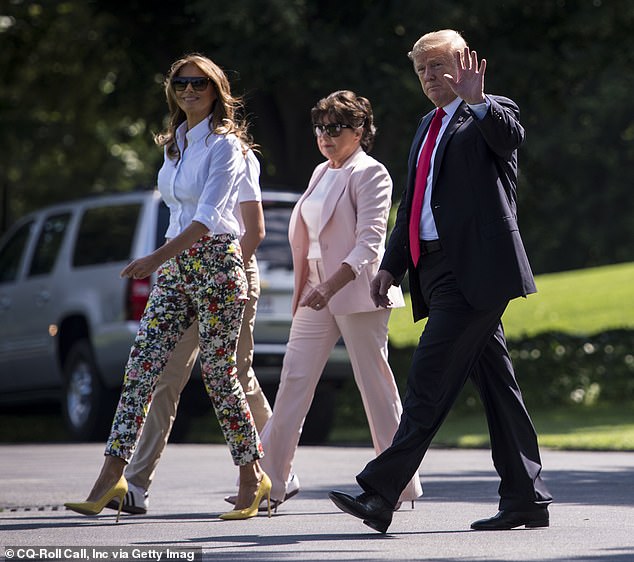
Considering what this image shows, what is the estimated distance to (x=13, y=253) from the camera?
14828 millimetres

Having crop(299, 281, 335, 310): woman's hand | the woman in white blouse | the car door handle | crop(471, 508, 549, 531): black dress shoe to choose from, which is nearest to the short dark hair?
the woman in white blouse

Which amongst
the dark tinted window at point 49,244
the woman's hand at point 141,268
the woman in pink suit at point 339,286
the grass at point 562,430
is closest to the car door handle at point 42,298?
the dark tinted window at point 49,244

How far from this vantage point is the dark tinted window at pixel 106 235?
13078mm

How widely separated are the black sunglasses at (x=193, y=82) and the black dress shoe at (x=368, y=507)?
79.7 inches

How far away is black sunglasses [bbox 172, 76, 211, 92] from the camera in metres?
7.36

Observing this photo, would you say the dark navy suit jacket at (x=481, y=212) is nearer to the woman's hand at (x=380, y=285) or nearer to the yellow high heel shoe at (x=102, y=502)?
the woman's hand at (x=380, y=285)

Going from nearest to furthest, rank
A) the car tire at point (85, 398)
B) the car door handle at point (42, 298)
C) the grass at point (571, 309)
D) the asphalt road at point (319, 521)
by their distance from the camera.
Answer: the asphalt road at point (319, 521)
the car tire at point (85, 398)
the car door handle at point (42, 298)
the grass at point (571, 309)

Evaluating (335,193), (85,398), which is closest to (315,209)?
(335,193)

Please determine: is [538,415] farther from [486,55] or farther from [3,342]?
[3,342]

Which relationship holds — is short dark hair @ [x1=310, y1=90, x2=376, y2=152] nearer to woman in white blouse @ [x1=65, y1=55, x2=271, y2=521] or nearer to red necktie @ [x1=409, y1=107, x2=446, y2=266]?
woman in white blouse @ [x1=65, y1=55, x2=271, y2=521]

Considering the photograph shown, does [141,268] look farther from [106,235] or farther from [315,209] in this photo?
[106,235]

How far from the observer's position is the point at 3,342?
14625 mm

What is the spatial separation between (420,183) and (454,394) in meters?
0.88

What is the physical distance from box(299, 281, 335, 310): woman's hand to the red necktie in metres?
0.73
